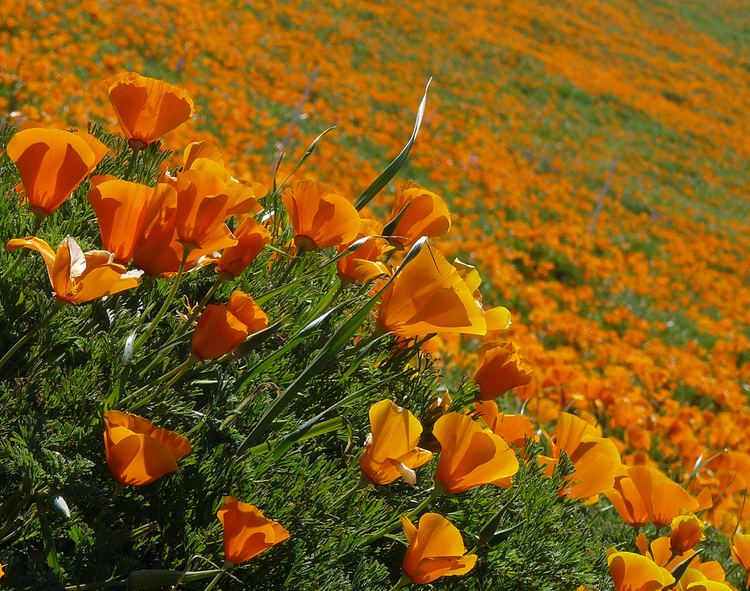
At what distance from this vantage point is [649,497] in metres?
1.35

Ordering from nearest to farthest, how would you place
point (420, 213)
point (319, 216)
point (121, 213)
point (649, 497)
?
point (121, 213) → point (319, 216) → point (420, 213) → point (649, 497)

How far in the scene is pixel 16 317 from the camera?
942 mm

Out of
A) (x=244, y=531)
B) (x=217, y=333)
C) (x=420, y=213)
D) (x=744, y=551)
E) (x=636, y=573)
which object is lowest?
(x=744, y=551)

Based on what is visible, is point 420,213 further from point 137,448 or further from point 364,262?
point 137,448

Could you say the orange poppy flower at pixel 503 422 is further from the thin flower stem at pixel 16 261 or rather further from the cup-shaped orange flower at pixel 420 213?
the thin flower stem at pixel 16 261

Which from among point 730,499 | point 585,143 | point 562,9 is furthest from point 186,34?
point 562,9

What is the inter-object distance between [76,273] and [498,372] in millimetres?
699

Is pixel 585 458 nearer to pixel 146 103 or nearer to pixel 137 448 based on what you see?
pixel 137 448

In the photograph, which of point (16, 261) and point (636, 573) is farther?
point (636, 573)

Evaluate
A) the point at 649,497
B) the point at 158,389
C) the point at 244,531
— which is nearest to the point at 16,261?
the point at 158,389

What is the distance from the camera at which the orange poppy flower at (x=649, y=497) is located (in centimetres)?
134

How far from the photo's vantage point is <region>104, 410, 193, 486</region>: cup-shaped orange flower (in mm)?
774

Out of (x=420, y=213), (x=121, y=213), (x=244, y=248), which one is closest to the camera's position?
(x=121, y=213)

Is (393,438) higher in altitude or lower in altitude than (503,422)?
higher
